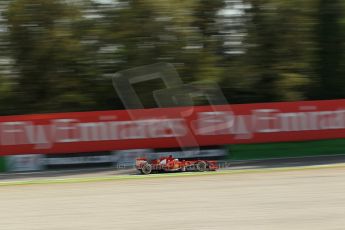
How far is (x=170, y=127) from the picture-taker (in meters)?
18.0

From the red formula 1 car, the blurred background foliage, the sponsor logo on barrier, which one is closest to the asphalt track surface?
the red formula 1 car

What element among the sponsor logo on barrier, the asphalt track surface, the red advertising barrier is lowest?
the sponsor logo on barrier

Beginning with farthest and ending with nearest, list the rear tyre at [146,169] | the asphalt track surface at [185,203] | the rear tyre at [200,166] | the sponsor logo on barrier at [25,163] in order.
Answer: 1. the sponsor logo on barrier at [25,163]
2. the rear tyre at [200,166]
3. the rear tyre at [146,169]
4. the asphalt track surface at [185,203]

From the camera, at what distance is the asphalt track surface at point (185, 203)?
8.33m

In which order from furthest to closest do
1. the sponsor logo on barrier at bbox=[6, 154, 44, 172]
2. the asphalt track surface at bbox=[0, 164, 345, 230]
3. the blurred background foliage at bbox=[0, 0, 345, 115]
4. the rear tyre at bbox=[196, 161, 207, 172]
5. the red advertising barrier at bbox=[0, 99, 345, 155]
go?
the blurred background foliage at bbox=[0, 0, 345, 115] < the red advertising barrier at bbox=[0, 99, 345, 155] < the sponsor logo on barrier at bbox=[6, 154, 44, 172] < the rear tyre at bbox=[196, 161, 207, 172] < the asphalt track surface at bbox=[0, 164, 345, 230]

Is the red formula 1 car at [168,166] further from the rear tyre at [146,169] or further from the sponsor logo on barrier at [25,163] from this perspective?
the sponsor logo on barrier at [25,163]

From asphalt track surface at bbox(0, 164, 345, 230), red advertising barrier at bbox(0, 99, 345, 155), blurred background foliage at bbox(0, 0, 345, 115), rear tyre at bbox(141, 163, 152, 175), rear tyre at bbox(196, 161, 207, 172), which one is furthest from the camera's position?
blurred background foliage at bbox(0, 0, 345, 115)

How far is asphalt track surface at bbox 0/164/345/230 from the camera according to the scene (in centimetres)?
833

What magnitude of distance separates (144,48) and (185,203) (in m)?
12.2

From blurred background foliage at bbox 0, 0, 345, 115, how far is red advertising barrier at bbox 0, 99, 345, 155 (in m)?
3.15

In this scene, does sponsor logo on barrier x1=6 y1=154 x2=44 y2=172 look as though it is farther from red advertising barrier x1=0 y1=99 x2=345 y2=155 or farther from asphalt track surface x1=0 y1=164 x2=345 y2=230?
asphalt track surface x1=0 y1=164 x2=345 y2=230

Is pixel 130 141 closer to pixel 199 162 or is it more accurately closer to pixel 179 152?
pixel 179 152

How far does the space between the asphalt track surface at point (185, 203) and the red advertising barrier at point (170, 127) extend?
11.4 ft

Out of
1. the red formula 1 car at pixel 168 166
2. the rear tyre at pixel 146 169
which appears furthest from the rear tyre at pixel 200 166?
the rear tyre at pixel 146 169
